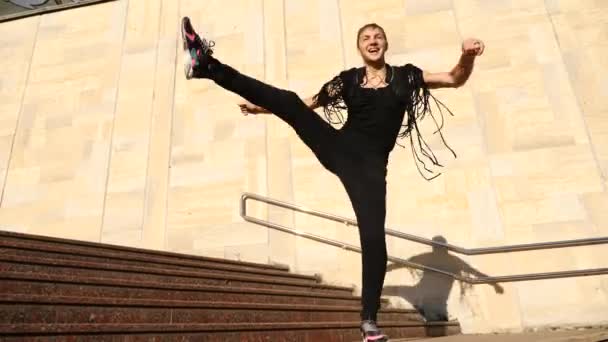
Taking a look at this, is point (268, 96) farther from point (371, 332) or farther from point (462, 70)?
point (371, 332)

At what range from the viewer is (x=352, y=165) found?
231cm

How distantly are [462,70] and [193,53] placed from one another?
4.79ft

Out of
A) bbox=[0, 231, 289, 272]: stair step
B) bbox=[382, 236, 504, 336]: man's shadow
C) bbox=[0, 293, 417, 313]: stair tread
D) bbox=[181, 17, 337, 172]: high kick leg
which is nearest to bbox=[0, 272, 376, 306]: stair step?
bbox=[0, 293, 417, 313]: stair tread

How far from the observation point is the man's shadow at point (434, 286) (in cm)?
548

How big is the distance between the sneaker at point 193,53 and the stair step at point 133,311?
127cm

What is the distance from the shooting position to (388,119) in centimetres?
249

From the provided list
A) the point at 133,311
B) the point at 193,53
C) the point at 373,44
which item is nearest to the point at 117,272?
the point at 133,311

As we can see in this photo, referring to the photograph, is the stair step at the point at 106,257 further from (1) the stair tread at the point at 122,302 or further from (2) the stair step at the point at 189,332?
(2) the stair step at the point at 189,332

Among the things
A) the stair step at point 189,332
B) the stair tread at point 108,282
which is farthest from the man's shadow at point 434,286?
the stair tread at point 108,282

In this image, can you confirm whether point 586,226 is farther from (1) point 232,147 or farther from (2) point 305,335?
(1) point 232,147

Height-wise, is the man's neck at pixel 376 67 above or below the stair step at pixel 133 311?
above

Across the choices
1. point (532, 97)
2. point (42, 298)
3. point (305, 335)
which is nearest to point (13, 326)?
point (42, 298)

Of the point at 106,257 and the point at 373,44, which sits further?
the point at 106,257

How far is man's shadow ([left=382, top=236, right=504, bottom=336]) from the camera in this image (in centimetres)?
548
